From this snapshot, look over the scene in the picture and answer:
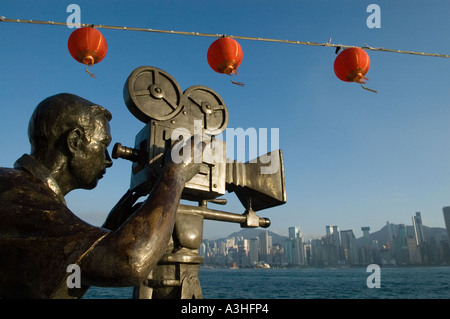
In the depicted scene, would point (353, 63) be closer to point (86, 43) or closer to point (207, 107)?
point (207, 107)

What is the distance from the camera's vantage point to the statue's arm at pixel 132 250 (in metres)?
1.39

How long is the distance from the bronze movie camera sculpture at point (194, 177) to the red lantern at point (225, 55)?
7.23ft

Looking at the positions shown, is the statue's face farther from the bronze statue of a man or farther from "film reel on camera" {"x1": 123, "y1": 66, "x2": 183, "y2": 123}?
"film reel on camera" {"x1": 123, "y1": 66, "x2": 183, "y2": 123}

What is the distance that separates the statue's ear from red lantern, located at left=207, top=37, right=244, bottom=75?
339cm

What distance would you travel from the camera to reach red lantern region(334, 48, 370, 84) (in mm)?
5160

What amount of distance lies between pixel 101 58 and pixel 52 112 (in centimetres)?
345

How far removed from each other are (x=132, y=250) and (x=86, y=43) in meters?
4.26

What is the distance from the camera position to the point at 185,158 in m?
1.95

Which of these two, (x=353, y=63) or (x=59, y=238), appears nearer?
(x=59, y=238)

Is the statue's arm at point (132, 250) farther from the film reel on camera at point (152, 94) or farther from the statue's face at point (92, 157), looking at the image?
the film reel on camera at point (152, 94)

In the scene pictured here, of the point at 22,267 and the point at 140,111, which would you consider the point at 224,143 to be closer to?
the point at 140,111

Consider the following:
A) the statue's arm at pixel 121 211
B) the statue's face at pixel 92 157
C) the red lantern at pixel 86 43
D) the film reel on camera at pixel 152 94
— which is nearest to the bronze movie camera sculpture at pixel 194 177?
the film reel on camera at pixel 152 94

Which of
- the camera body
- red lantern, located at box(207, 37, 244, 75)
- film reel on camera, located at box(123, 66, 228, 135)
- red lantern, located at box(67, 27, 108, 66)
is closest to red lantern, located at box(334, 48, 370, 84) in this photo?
red lantern, located at box(207, 37, 244, 75)

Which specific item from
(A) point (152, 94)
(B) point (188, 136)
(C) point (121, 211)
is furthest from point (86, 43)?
(C) point (121, 211)
